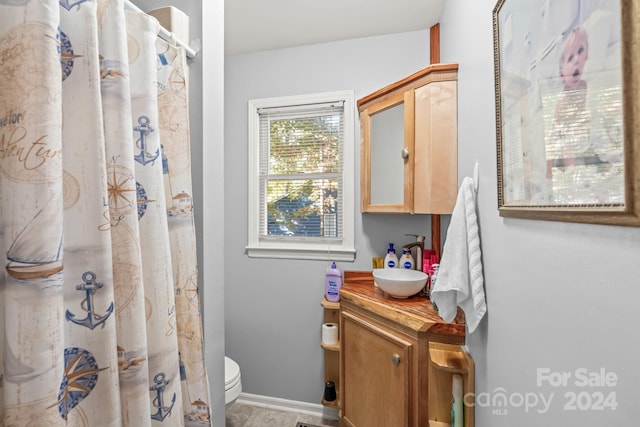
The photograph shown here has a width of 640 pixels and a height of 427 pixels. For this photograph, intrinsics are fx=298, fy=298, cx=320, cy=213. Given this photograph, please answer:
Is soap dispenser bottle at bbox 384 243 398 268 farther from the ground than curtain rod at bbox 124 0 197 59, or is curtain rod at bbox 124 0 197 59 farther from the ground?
curtain rod at bbox 124 0 197 59

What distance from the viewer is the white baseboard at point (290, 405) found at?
6.56 ft

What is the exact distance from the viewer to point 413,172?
1.51 metres

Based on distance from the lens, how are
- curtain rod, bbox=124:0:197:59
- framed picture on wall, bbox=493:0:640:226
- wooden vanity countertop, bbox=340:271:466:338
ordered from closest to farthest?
framed picture on wall, bbox=493:0:640:226
curtain rod, bbox=124:0:197:59
wooden vanity countertop, bbox=340:271:466:338

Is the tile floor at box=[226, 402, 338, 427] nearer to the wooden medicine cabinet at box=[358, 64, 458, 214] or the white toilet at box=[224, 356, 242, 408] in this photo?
the white toilet at box=[224, 356, 242, 408]

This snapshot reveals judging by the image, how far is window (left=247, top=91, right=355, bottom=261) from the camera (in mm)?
2018

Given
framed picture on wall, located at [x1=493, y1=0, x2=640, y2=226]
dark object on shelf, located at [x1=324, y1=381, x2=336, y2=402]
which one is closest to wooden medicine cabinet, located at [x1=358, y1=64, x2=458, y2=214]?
framed picture on wall, located at [x1=493, y1=0, x2=640, y2=226]

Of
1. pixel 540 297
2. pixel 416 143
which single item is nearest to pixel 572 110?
pixel 540 297

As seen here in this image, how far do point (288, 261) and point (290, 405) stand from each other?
1.00 meters

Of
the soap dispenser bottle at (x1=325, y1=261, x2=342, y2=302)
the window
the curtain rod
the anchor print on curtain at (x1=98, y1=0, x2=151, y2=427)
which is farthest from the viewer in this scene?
the window

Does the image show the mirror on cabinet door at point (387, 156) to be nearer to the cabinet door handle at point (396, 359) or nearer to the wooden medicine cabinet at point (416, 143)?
the wooden medicine cabinet at point (416, 143)

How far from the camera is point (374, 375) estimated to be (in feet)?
4.89

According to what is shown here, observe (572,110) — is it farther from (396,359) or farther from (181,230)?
(396,359)

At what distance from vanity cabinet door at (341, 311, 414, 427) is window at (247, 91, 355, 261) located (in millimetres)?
542

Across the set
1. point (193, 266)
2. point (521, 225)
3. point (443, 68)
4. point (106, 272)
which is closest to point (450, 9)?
point (443, 68)
